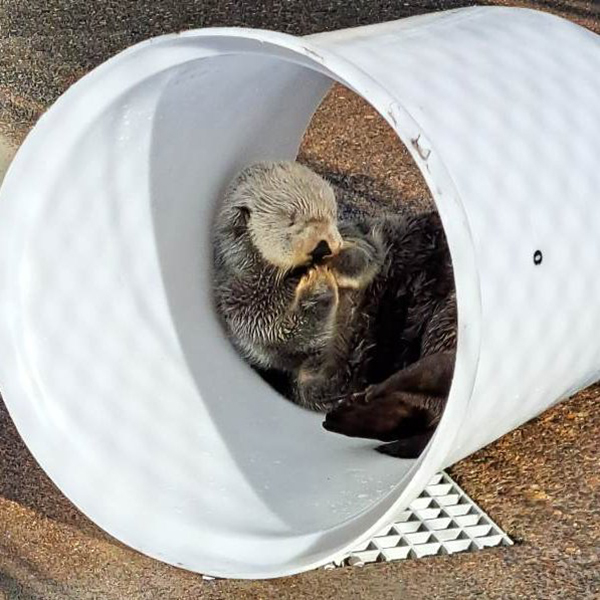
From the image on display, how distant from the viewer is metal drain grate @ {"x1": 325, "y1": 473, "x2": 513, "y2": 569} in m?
2.11

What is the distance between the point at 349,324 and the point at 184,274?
0.37 m

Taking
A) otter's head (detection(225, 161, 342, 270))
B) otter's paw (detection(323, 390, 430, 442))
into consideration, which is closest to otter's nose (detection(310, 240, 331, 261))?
otter's head (detection(225, 161, 342, 270))

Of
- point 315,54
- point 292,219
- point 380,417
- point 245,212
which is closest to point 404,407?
point 380,417

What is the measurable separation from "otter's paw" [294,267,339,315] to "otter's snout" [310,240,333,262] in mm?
35

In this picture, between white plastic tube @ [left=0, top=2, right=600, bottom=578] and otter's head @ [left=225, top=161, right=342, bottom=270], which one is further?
otter's head @ [left=225, top=161, right=342, bottom=270]

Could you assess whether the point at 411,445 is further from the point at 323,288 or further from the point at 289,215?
the point at 289,215

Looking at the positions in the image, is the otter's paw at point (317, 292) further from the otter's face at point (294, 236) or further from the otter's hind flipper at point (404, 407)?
the otter's hind flipper at point (404, 407)

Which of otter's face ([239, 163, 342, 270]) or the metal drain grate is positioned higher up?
otter's face ([239, 163, 342, 270])

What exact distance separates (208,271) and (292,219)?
316 mm

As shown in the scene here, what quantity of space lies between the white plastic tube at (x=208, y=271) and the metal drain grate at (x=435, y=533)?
18 centimetres

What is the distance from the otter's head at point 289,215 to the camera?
2.15 m

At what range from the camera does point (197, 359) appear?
7.55 feet

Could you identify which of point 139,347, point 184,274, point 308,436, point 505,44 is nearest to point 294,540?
point 308,436

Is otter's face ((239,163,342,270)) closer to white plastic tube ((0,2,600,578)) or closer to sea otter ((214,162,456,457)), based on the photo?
sea otter ((214,162,456,457))
